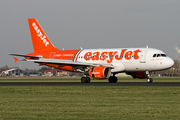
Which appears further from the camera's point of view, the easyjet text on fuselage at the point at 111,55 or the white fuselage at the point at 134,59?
the easyjet text on fuselage at the point at 111,55

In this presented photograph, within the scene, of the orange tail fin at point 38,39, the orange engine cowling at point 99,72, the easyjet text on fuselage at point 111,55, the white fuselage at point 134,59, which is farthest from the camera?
the orange tail fin at point 38,39

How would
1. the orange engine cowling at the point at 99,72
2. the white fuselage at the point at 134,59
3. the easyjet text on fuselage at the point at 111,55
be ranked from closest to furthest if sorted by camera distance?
1. the orange engine cowling at the point at 99,72
2. the white fuselage at the point at 134,59
3. the easyjet text on fuselage at the point at 111,55

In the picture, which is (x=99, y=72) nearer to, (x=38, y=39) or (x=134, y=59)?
(x=134, y=59)

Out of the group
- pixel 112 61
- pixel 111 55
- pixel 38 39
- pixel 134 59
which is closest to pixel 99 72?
pixel 112 61

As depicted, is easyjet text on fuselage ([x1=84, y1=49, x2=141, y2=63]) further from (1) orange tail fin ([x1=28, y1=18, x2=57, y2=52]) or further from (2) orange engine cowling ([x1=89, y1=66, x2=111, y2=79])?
(1) orange tail fin ([x1=28, y1=18, x2=57, y2=52])

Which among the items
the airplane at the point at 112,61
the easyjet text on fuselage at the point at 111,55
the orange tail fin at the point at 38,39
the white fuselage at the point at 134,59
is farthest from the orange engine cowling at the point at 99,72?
the orange tail fin at the point at 38,39

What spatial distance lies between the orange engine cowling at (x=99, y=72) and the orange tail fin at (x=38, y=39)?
12641 millimetres

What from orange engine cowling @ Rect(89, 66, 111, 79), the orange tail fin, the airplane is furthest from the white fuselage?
the orange tail fin

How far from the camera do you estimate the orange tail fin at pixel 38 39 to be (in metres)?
50.5

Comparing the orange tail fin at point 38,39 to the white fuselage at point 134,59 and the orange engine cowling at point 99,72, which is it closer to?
the white fuselage at point 134,59

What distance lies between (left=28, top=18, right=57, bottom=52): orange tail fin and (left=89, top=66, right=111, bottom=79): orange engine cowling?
41.5ft

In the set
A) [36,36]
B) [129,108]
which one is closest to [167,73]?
[36,36]

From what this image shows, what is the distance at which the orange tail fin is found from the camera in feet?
166

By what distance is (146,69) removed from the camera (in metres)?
39.8
